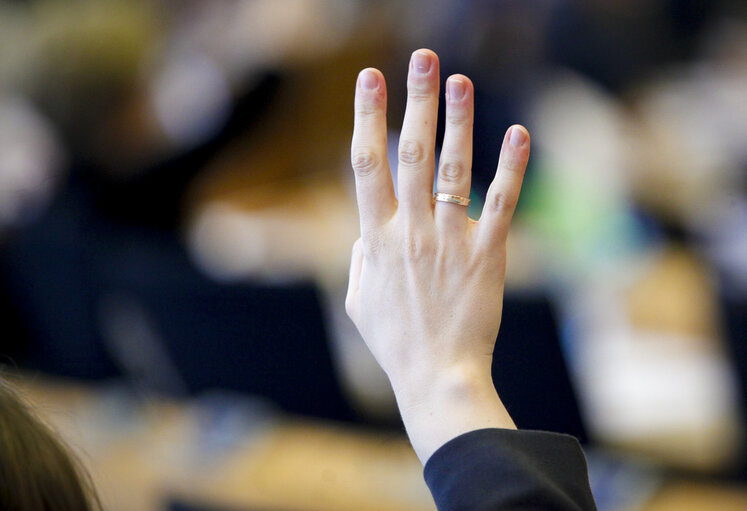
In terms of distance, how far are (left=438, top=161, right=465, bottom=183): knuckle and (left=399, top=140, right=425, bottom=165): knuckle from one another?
22mm

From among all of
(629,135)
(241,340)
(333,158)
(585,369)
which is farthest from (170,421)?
(629,135)

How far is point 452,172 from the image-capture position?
68 centimetres

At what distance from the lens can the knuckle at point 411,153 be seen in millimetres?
678

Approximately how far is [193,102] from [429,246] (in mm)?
1925

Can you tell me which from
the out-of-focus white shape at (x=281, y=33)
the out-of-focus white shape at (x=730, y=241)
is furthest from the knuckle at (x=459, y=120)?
the out-of-focus white shape at (x=281, y=33)

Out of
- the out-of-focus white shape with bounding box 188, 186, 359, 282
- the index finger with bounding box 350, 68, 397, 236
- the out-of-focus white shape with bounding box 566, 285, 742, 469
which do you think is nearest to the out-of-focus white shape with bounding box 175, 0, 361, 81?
the out-of-focus white shape with bounding box 188, 186, 359, 282

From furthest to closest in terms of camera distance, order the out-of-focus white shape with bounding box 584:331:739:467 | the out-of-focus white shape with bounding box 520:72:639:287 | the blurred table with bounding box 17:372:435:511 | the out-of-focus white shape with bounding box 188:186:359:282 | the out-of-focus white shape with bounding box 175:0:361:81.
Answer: the out-of-focus white shape with bounding box 175:0:361:81 < the out-of-focus white shape with bounding box 188:186:359:282 < the blurred table with bounding box 17:372:435:511 < the out-of-focus white shape with bounding box 520:72:639:287 < the out-of-focus white shape with bounding box 584:331:739:467

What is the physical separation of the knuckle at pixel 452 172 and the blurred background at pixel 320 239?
0.73m

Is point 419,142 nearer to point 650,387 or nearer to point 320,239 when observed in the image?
point 650,387

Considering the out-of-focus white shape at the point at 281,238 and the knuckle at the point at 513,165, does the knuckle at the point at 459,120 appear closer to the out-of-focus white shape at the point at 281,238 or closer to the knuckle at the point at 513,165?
the knuckle at the point at 513,165

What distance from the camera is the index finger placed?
0.69 m

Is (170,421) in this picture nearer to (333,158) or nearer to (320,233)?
(320,233)

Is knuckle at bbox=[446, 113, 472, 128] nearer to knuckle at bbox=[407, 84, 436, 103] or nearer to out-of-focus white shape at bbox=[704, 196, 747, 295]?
knuckle at bbox=[407, 84, 436, 103]

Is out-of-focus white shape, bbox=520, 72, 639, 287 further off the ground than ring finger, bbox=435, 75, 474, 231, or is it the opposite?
ring finger, bbox=435, 75, 474, 231
